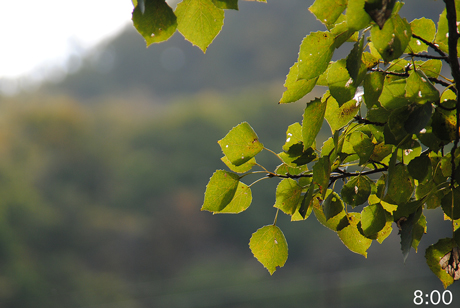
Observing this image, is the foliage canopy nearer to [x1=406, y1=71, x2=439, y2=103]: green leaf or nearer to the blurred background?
[x1=406, y1=71, x2=439, y2=103]: green leaf

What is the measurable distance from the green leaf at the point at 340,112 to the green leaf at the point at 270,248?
114 mm

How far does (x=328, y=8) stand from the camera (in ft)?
0.75

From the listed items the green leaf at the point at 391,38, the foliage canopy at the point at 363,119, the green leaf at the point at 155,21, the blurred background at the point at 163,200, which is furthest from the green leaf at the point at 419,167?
the blurred background at the point at 163,200

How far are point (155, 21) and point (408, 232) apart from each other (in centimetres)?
24

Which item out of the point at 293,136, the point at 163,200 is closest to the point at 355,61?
the point at 293,136

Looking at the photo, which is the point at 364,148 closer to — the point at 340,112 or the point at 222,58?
the point at 340,112

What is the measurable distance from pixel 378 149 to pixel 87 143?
5442 millimetres

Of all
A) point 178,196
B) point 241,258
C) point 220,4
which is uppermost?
point 178,196

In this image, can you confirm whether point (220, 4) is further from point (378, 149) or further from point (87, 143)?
point (87, 143)

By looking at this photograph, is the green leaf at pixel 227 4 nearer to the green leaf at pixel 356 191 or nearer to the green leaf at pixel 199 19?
the green leaf at pixel 199 19

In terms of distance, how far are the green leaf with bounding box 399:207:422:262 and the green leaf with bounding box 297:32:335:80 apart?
140mm

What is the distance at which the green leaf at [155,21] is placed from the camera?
235 millimetres

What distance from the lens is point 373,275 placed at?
373cm

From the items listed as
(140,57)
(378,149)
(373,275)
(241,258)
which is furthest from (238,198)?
(140,57)
